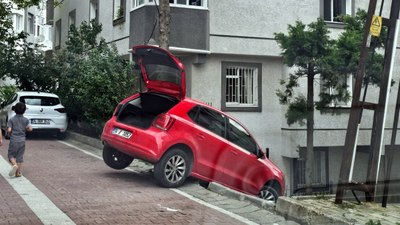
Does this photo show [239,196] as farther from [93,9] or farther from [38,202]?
[93,9]

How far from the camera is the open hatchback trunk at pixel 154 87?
895 centimetres

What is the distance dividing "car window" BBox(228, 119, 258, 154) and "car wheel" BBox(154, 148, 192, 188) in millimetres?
906

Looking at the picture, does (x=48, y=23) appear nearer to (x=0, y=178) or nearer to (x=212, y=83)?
(x=212, y=83)

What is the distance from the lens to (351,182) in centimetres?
729

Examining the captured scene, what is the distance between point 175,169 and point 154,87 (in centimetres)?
153

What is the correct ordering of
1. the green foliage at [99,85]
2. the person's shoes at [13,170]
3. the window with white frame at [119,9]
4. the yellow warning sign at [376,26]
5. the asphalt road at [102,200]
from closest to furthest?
the asphalt road at [102,200]
the yellow warning sign at [376,26]
the person's shoes at [13,170]
the green foliage at [99,85]
the window with white frame at [119,9]

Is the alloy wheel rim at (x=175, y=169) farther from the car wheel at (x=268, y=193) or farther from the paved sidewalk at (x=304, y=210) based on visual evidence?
the car wheel at (x=268, y=193)

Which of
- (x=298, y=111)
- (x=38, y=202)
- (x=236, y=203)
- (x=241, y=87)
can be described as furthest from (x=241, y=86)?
(x=38, y=202)

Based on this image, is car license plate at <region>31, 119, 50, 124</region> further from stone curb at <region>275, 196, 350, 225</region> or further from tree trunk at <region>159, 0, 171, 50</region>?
stone curb at <region>275, 196, 350, 225</region>

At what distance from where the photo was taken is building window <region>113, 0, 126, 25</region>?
1733 centimetres

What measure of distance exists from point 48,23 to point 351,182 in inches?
968

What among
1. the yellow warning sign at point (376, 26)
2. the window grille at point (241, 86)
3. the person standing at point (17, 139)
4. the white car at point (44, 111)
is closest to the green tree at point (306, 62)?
the window grille at point (241, 86)

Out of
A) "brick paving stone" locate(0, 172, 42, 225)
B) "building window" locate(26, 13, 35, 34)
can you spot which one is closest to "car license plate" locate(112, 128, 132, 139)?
"brick paving stone" locate(0, 172, 42, 225)

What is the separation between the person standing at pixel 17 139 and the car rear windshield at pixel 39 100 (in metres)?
6.60
